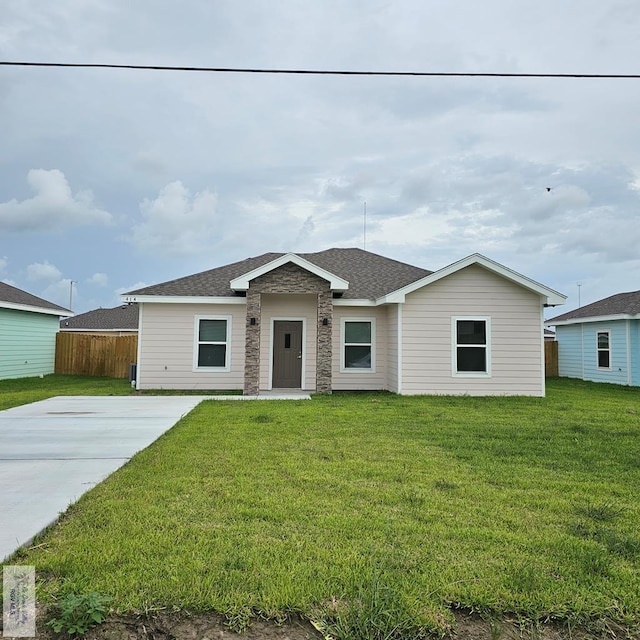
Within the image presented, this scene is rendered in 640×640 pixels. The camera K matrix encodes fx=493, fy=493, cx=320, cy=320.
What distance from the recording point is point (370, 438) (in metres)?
7.38

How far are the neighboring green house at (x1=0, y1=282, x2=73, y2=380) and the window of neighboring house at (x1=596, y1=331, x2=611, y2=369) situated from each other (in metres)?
23.0

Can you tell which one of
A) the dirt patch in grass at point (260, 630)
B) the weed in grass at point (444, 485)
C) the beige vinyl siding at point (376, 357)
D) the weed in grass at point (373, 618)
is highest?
the beige vinyl siding at point (376, 357)

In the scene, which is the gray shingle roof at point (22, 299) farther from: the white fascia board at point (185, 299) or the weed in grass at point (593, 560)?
the weed in grass at point (593, 560)

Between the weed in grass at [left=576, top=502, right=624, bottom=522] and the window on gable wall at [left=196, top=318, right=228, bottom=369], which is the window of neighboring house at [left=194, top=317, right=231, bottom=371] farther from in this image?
the weed in grass at [left=576, top=502, right=624, bottom=522]

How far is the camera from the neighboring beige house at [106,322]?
1372 inches

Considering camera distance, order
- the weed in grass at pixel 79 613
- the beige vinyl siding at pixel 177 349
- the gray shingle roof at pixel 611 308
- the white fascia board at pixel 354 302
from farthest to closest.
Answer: the gray shingle roof at pixel 611 308 → the beige vinyl siding at pixel 177 349 → the white fascia board at pixel 354 302 → the weed in grass at pixel 79 613

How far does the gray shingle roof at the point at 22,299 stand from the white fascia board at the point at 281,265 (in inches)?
398

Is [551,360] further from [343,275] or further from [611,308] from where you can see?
[343,275]

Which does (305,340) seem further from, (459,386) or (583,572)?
(583,572)

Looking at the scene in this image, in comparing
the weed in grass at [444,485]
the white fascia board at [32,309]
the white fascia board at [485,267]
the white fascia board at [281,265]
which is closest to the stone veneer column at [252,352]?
the white fascia board at [281,265]

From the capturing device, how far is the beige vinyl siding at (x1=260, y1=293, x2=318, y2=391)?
1497cm

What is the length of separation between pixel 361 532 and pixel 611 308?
65.9ft

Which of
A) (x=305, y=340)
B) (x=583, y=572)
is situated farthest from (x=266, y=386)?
(x=583, y=572)

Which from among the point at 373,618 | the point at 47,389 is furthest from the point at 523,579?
the point at 47,389
